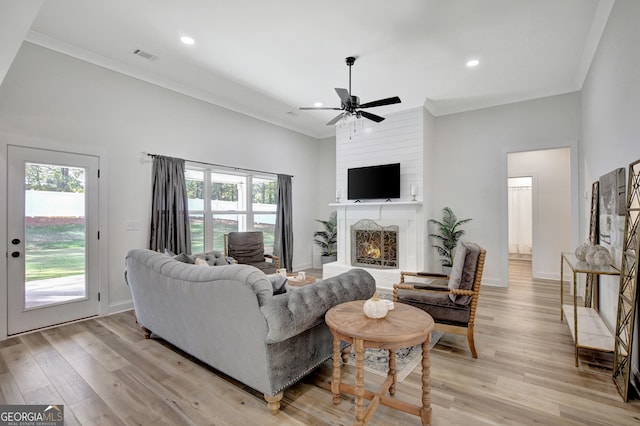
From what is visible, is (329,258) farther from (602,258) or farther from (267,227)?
(602,258)

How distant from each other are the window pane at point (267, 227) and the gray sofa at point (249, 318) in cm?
352

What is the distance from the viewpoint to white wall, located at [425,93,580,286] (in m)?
4.84

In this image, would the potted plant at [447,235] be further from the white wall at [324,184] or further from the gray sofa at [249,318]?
the gray sofa at [249,318]

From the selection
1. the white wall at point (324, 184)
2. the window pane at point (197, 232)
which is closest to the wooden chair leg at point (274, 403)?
the window pane at point (197, 232)

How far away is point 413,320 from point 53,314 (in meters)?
4.11

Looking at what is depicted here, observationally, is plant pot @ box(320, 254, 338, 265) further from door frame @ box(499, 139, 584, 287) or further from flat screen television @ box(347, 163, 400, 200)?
door frame @ box(499, 139, 584, 287)

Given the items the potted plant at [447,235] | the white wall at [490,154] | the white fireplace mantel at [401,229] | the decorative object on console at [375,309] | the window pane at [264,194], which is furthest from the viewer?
the window pane at [264,194]

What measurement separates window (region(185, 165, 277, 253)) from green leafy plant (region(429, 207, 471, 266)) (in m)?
3.35

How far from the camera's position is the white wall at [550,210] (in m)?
5.95

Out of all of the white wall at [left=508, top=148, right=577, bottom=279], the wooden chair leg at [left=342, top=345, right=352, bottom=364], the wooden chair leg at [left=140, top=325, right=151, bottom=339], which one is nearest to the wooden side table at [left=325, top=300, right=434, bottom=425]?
the wooden chair leg at [left=342, top=345, right=352, bottom=364]

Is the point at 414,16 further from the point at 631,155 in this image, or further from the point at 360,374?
the point at 360,374

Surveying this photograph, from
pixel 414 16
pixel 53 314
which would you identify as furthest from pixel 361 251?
pixel 53 314

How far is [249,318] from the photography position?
199 cm

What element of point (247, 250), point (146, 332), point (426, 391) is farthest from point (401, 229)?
point (146, 332)
